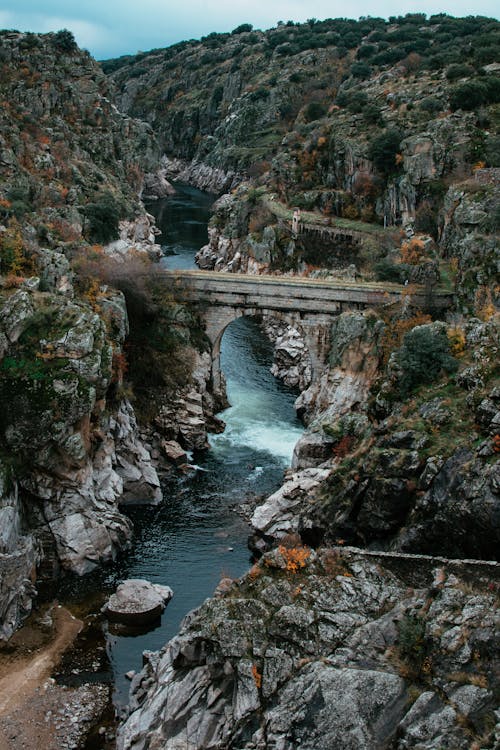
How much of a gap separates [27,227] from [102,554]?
24520 millimetres

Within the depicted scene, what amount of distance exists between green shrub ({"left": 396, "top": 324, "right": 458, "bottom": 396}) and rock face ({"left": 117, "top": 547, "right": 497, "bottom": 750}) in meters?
13.4

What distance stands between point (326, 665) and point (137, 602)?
13796mm

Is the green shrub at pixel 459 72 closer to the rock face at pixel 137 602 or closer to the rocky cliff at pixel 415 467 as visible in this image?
the rocky cliff at pixel 415 467

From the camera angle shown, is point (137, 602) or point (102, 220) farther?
point (102, 220)

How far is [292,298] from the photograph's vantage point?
5334cm

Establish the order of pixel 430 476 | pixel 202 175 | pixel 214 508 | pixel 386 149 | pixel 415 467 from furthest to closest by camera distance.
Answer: pixel 202 175, pixel 386 149, pixel 214 508, pixel 415 467, pixel 430 476

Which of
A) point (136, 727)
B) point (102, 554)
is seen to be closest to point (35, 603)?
point (102, 554)

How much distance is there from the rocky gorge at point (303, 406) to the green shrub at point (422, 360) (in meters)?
0.12

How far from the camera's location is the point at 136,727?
23.6 metres

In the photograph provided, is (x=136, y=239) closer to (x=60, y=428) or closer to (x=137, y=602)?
(x=60, y=428)

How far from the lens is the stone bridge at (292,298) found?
52.9 m

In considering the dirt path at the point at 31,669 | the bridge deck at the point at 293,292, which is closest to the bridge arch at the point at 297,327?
the bridge deck at the point at 293,292

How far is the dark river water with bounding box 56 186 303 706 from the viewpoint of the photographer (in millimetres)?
33094

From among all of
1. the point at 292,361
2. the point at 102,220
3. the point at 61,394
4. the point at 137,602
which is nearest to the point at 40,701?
the point at 137,602
